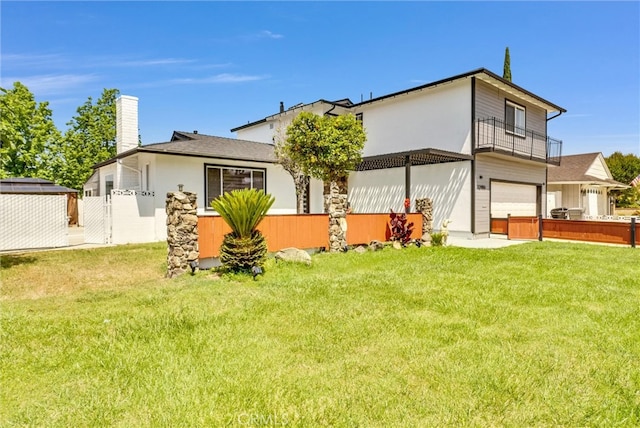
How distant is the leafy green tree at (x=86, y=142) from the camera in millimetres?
30875

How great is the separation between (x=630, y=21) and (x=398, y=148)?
9.63 metres

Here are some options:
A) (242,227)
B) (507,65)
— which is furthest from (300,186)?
(507,65)

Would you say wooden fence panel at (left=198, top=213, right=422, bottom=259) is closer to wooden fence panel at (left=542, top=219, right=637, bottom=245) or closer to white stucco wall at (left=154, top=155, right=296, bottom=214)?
white stucco wall at (left=154, top=155, right=296, bottom=214)

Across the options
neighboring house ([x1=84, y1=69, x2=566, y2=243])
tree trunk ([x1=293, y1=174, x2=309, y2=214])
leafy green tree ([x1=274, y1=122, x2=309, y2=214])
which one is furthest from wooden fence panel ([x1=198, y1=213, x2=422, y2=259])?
tree trunk ([x1=293, y1=174, x2=309, y2=214])

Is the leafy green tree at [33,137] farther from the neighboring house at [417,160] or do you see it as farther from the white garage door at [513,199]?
the white garage door at [513,199]

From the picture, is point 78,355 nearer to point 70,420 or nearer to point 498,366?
point 70,420

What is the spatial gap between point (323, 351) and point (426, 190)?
14252 millimetres

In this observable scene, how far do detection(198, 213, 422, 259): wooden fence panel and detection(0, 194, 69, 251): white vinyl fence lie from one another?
291 inches

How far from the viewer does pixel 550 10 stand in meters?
12.4

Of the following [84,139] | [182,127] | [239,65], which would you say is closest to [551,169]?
[239,65]

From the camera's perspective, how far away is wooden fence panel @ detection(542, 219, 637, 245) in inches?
523

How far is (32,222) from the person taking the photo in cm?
1181

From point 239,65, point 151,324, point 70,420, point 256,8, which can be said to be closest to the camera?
point 70,420

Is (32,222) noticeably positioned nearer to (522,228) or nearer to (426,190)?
(426,190)
